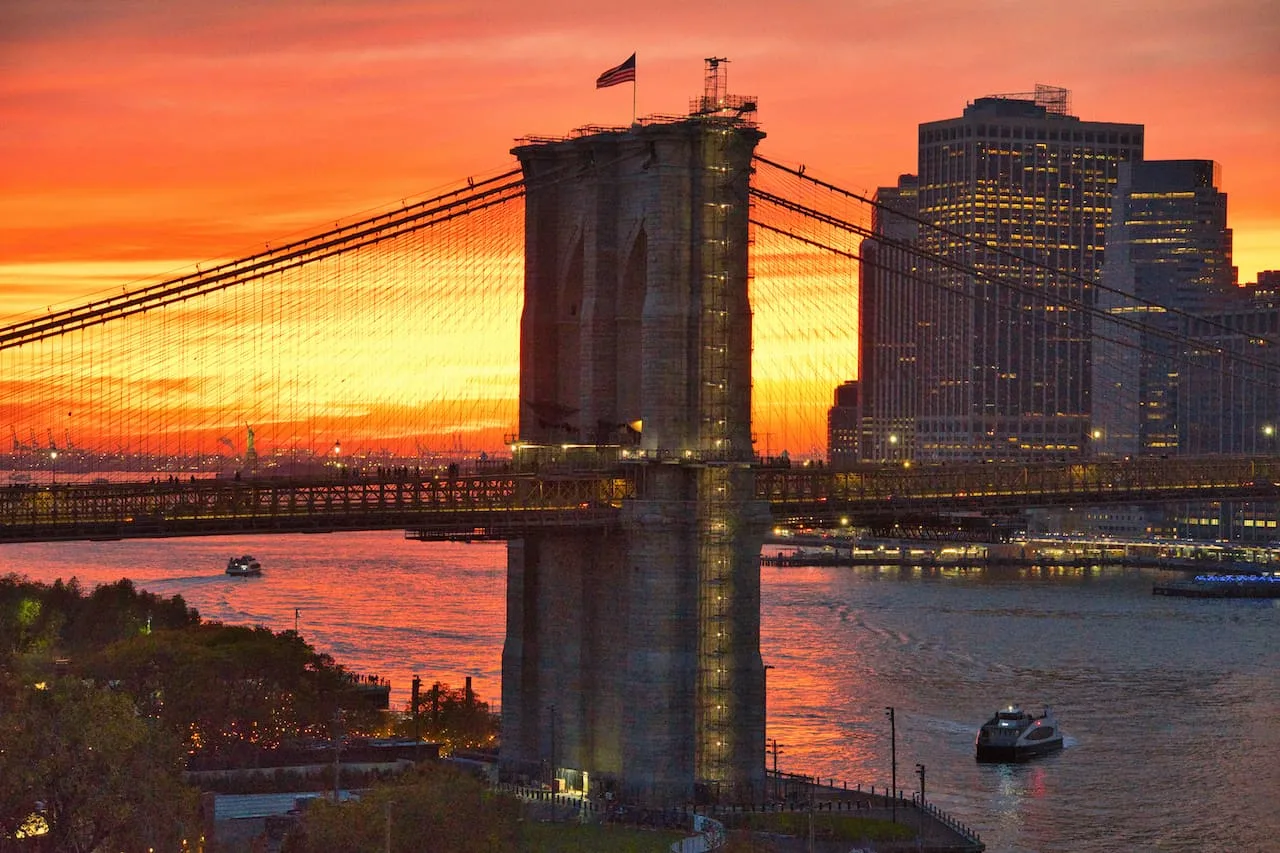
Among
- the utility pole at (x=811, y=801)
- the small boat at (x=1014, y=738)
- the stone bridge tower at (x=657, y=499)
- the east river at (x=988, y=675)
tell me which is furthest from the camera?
the small boat at (x=1014, y=738)

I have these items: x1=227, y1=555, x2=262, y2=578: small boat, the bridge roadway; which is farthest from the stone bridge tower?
x1=227, y1=555, x2=262, y2=578: small boat

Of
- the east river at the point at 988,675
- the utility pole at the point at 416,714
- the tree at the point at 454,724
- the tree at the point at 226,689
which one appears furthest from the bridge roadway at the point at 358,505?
the east river at the point at 988,675

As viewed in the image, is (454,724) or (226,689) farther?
(454,724)

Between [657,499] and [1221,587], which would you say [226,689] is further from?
[1221,587]

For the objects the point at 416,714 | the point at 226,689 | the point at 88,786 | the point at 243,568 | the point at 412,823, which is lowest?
the point at 243,568

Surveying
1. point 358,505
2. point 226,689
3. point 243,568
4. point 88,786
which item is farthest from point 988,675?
point 243,568

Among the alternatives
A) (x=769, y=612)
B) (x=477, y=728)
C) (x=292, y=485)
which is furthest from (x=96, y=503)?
(x=769, y=612)

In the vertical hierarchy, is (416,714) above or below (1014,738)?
above

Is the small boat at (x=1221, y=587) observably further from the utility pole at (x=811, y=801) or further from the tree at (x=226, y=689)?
the utility pole at (x=811, y=801)
